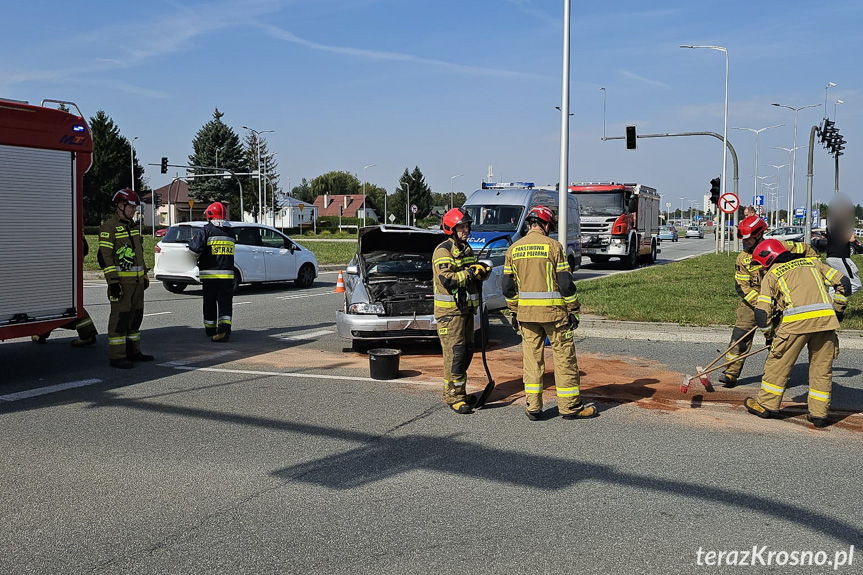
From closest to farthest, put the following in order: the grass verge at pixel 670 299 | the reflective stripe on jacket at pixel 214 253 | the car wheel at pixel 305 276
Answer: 1. the reflective stripe on jacket at pixel 214 253
2. the grass verge at pixel 670 299
3. the car wheel at pixel 305 276

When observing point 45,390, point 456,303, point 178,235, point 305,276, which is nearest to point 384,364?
point 456,303

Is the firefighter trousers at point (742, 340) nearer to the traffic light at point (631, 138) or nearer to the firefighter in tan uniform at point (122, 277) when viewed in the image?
the firefighter in tan uniform at point (122, 277)

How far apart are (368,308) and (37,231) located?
3.91 m

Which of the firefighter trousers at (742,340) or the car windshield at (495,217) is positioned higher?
the car windshield at (495,217)

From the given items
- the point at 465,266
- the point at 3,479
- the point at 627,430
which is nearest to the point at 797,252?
the point at 627,430

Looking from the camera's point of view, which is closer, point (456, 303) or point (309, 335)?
point (456, 303)

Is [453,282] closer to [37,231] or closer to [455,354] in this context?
[455,354]

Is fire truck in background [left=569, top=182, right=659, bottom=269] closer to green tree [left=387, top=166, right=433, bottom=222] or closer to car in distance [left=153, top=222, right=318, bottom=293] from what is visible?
car in distance [left=153, top=222, right=318, bottom=293]

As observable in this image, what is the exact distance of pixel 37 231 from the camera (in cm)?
847

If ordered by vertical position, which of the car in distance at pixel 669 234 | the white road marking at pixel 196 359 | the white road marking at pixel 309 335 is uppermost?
the car in distance at pixel 669 234

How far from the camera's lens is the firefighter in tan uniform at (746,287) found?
26.7 ft

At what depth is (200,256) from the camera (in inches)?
446

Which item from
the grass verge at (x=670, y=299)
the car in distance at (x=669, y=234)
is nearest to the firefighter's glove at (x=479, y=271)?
the grass verge at (x=670, y=299)

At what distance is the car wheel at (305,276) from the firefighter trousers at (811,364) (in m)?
15.4
